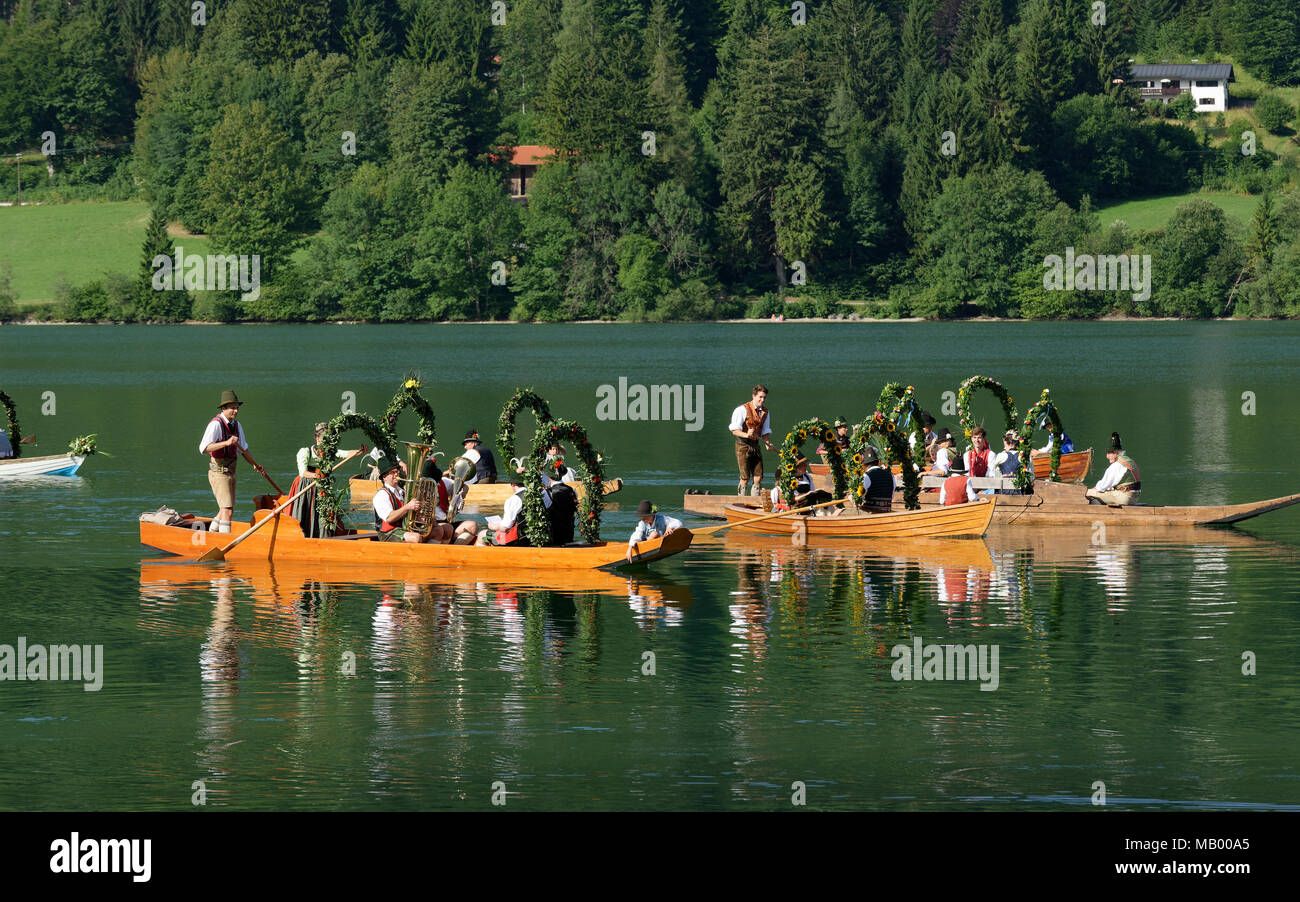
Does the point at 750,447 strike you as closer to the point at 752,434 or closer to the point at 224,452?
the point at 752,434

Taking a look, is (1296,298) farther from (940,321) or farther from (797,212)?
(797,212)

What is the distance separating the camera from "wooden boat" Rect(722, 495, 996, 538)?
3456cm

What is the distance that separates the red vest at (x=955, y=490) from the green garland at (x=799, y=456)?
2.02 metres

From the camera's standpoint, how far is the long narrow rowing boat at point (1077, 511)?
120 ft

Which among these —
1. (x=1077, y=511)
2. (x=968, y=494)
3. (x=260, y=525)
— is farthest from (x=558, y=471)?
(x=1077, y=511)

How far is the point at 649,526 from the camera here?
97.9 ft

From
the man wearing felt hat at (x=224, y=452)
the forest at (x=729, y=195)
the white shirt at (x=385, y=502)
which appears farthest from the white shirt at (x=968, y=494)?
the forest at (x=729, y=195)

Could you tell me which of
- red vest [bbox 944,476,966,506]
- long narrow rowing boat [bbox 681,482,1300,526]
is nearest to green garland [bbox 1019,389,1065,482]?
long narrow rowing boat [bbox 681,482,1300,526]

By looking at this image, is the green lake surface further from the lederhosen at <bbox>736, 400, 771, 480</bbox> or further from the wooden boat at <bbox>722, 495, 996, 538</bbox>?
the lederhosen at <bbox>736, 400, 771, 480</bbox>

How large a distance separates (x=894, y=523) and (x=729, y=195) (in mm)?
130081

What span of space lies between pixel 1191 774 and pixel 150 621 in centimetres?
1607

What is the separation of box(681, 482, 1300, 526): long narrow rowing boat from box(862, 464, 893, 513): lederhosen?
121cm

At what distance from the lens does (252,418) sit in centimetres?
6619
